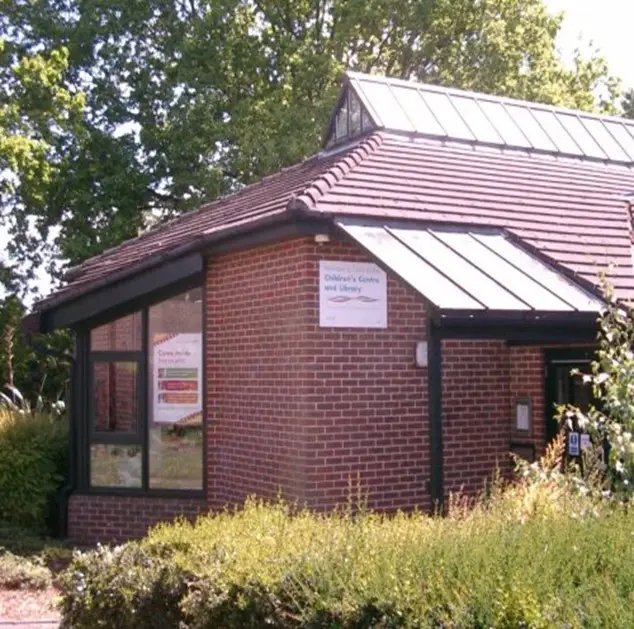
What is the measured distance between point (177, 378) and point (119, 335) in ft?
3.53

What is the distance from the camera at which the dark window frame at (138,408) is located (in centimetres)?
1128

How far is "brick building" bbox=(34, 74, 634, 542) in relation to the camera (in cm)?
955

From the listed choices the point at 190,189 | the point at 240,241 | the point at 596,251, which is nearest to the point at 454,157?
the point at 596,251

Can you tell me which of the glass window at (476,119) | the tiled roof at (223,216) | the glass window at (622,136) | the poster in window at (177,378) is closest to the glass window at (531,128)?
the glass window at (476,119)

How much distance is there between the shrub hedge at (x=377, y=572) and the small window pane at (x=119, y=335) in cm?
523

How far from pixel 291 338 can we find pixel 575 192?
204 inches

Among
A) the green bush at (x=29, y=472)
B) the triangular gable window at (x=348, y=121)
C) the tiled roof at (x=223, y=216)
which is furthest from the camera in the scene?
the triangular gable window at (x=348, y=121)

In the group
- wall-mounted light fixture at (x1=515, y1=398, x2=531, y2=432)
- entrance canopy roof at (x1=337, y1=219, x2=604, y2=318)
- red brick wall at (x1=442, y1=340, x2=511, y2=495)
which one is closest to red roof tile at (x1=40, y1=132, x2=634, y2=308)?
entrance canopy roof at (x1=337, y1=219, x2=604, y2=318)

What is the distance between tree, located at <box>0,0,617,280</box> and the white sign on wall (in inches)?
484

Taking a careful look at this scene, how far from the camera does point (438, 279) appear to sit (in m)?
8.88

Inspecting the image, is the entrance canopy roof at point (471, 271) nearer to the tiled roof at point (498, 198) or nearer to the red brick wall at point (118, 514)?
the tiled roof at point (498, 198)

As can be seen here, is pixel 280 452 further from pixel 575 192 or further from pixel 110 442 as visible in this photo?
pixel 575 192

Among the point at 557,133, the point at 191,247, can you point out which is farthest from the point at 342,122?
the point at 191,247

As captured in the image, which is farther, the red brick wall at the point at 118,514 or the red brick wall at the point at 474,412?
the red brick wall at the point at 118,514
